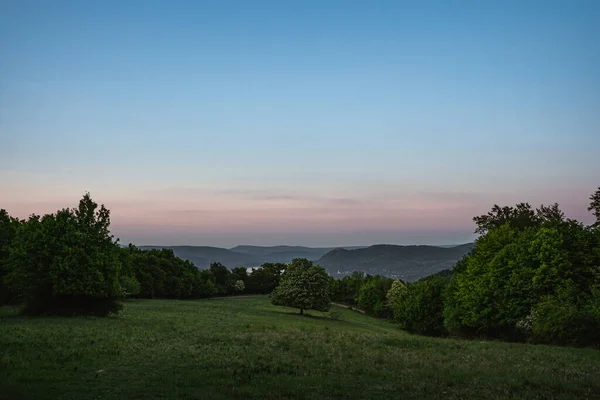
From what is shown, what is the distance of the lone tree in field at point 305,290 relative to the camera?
6756cm

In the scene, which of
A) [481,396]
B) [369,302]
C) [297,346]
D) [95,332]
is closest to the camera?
[481,396]

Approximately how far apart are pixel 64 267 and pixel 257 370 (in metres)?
26.0

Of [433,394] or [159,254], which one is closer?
[433,394]

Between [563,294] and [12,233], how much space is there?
57.6 metres

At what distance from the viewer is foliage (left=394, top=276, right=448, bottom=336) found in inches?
2739

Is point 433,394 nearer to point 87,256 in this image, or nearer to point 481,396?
point 481,396

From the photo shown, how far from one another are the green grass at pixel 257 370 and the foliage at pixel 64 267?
9929mm

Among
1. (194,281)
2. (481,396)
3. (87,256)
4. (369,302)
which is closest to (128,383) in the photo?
(481,396)

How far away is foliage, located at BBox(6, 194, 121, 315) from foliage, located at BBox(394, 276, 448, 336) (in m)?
48.4

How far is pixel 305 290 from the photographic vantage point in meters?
67.5

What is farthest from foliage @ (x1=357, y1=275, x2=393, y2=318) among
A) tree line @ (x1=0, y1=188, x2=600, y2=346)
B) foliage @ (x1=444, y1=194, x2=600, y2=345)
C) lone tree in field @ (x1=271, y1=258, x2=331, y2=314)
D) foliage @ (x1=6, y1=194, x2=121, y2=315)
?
foliage @ (x1=6, y1=194, x2=121, y2=315)

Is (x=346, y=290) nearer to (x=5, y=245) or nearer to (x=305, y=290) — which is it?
(x=305, y=290)

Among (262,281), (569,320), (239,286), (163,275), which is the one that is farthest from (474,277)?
(262,281)

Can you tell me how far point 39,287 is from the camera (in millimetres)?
36594
